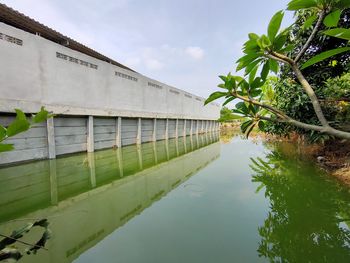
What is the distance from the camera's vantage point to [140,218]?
2.68m

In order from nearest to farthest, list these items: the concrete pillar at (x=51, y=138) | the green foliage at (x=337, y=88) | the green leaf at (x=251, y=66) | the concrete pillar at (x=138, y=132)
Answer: the green leaf at (x=251, y=66), the green foliage at (x=337, y=88), the concrete pillar at (x=51, y=138), the concrete pillar at (x=138, y=132)

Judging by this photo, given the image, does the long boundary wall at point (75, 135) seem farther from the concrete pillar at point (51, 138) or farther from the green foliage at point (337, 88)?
the green foliage at point (337, 88)

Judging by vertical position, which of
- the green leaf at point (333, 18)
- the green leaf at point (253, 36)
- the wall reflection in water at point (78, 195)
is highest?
the green leaf at point (333, 18)

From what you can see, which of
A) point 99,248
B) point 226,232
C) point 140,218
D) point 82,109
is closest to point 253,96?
point 226,232

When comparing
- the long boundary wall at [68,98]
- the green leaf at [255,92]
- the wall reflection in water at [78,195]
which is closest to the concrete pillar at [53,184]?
the wall reflection in water at [78,195]

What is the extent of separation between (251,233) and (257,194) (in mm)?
1276

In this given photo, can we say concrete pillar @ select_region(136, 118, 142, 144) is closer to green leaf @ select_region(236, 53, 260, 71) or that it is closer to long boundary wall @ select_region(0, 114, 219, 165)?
long boundary wall @ select_region(0, 114, 219, 165)

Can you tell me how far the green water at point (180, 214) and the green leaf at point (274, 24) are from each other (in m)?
1.29

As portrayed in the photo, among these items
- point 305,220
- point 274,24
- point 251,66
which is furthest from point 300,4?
point 305,220

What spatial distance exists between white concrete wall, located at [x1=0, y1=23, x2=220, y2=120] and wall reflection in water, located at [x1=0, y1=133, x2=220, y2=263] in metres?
1.33

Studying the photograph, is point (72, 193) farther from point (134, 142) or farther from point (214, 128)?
point (214, 128)

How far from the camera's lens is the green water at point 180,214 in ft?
6.41

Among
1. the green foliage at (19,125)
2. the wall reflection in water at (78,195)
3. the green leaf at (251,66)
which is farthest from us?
the wall reflection in water at (78,195)

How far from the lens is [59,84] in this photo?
21.5 ft
